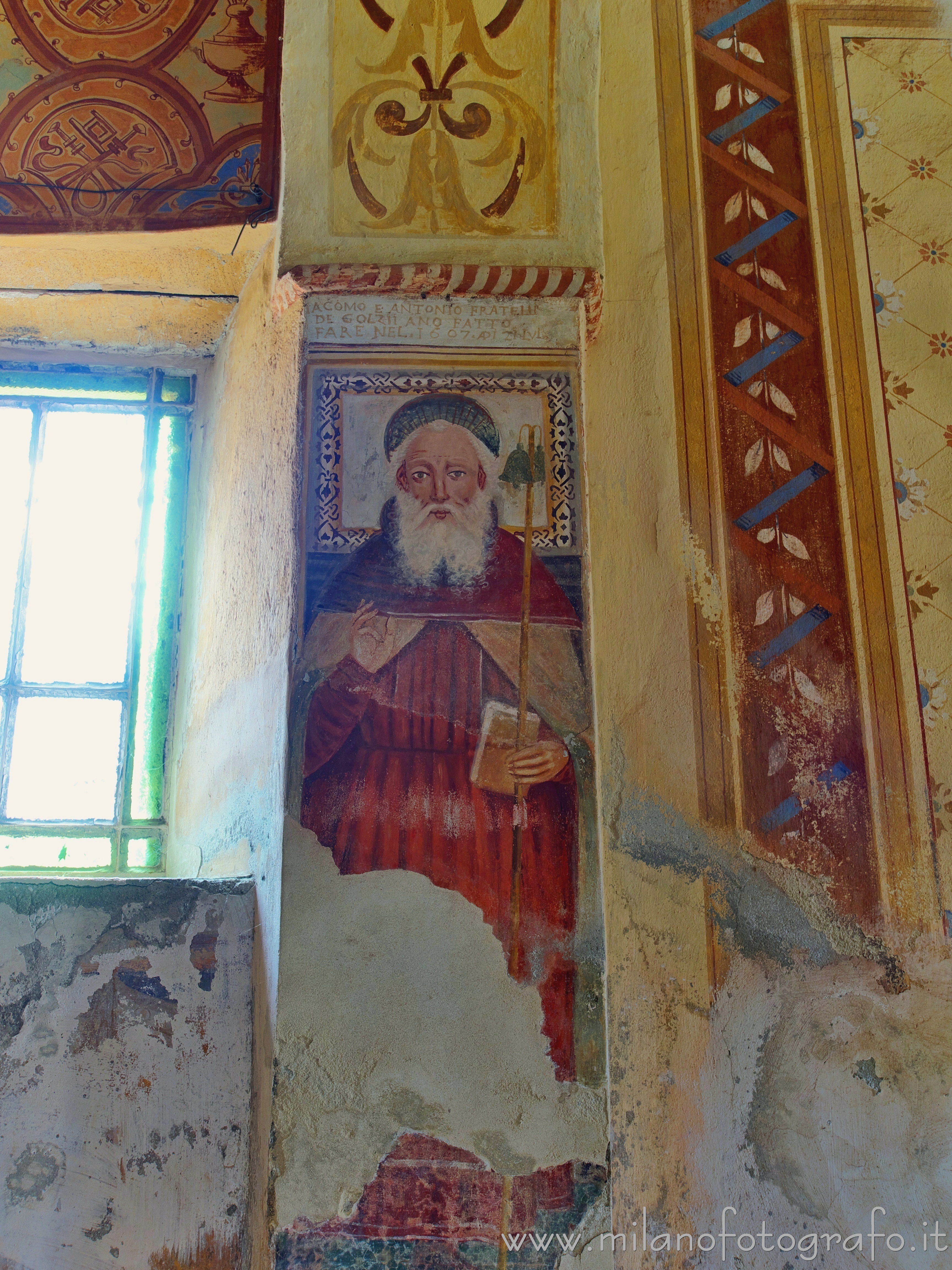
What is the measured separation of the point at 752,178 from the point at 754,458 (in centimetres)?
76

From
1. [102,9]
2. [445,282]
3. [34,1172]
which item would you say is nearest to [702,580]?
[445,282]

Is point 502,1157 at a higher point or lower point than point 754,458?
lower

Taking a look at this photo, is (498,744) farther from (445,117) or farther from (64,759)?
(445,117)

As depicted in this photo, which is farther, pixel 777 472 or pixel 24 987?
pixel 777 472

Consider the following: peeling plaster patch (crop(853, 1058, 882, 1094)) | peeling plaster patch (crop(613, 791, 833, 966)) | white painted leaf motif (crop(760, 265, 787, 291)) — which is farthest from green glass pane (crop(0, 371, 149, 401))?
peeling plaster patch (crop(853, 1058, 882, 1094))

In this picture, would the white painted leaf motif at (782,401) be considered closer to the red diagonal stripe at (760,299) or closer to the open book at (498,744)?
the red diagonal stripe at (760,299)

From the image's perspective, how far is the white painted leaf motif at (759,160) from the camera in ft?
9.38

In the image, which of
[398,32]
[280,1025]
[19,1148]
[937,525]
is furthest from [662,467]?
[19,1148]

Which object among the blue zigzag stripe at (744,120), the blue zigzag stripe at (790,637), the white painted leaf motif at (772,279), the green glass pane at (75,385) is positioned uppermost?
the blue zigzag stripe at (744,120)

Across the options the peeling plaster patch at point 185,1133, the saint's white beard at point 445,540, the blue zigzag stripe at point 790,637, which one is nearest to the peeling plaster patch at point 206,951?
the peeling plaster patch at point 185,1133

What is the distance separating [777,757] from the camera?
246 centimetres

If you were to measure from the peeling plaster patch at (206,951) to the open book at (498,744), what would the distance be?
0.61 metres

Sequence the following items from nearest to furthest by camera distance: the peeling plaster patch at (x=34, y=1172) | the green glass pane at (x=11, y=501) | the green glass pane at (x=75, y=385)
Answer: the peeling plaster patch at (x=34, y=1172), the green glass pane at (x=11, y=501), the green glass pane at (x=75, y=385)

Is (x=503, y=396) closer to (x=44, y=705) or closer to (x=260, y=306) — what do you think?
(x=260, y=306)
